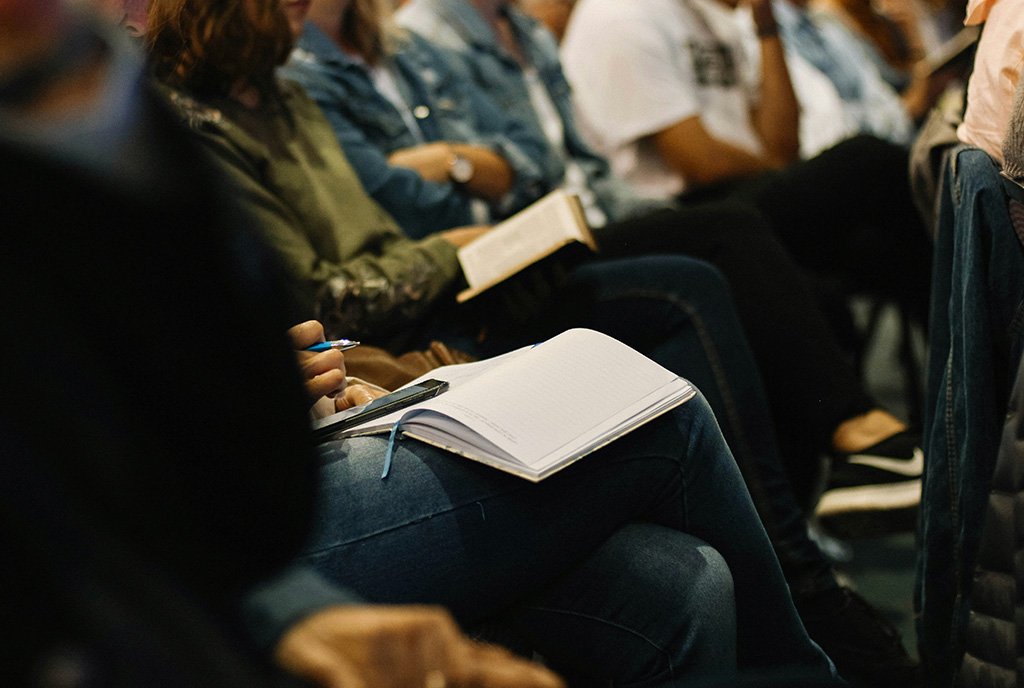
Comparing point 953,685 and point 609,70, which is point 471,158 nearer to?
point 609,70

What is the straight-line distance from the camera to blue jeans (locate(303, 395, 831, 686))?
0.90 meters

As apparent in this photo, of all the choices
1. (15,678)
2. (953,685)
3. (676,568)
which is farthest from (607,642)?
(15,678)

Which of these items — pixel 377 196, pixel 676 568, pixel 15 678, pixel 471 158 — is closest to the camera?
pixel 15 678

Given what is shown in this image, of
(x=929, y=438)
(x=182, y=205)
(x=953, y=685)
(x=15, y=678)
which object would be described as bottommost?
(x=953, y=685)

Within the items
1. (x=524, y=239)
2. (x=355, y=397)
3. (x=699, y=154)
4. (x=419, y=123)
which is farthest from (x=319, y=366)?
(x=699, y=154)

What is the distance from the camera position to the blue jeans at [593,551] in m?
0.90

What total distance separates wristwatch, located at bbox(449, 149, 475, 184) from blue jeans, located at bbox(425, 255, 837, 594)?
43cm

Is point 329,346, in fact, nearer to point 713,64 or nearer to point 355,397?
point 355,397

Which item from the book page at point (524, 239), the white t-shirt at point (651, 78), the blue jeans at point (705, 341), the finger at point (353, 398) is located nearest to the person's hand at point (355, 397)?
the finger at point (353, 398)

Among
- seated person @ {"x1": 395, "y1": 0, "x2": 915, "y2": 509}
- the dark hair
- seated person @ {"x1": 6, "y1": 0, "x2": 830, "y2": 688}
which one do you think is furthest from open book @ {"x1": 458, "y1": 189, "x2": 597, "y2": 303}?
seated person @ {"x1": 6, "y1": 0, "x2": 830, "y2": 688}

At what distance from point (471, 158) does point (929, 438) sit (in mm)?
899

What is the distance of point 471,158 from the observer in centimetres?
192

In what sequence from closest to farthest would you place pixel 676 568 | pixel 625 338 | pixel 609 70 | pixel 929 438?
pixel 676 568 < pixel 625 338 < pixel 929 438 < pixel 609 70

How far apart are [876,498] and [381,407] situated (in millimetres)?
890
